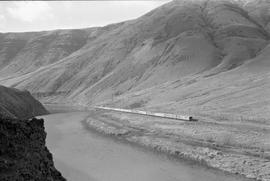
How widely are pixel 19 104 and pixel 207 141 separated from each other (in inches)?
2727

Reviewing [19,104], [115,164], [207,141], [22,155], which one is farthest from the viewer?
[19,104]

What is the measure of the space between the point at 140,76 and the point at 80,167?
140 meters

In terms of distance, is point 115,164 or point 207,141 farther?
point 207,141

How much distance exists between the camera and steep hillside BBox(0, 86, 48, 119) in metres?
95.9

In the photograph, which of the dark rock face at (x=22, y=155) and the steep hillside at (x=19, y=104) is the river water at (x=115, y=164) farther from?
the steep hillside at (x=19, y=104)

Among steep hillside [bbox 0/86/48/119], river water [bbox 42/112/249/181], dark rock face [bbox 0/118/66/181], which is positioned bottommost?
river water [bbox 42/112/249/181]

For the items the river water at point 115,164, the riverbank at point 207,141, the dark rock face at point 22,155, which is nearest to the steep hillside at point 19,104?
the riverbank at point 207,141

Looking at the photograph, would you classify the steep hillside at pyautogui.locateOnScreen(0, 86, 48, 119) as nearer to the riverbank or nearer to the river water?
the riverbank

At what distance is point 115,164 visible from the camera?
51.0m

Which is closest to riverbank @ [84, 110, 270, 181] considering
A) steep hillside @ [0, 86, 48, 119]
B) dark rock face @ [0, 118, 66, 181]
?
dark rock face @ [0, 118, 66, 181]

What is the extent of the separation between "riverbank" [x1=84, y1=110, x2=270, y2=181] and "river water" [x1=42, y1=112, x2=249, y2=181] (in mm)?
2427

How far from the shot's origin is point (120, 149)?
2440 inches

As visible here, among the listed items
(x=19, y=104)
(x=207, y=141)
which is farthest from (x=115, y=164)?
(x=19, y=104)

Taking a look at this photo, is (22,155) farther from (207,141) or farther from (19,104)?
(19,104)
